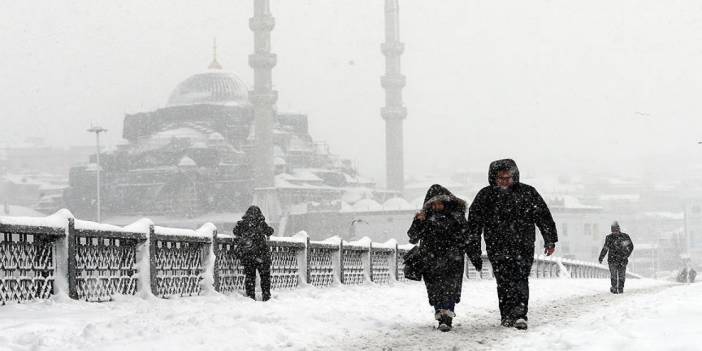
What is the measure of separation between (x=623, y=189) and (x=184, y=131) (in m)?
104

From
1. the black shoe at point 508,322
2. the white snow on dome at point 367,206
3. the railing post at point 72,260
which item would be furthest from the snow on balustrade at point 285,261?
the white snow on dome at point 367,206

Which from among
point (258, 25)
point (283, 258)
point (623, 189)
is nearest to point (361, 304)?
point (283, 258)

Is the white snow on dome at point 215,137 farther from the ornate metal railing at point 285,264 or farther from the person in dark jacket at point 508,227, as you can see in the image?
the person in dark jacket at point 508,227

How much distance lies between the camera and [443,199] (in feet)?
25.5

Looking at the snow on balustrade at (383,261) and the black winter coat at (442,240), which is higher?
the black winter coat at (442,240)

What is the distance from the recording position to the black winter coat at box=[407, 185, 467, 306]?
7.71 metres

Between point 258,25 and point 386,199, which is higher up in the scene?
point 258,25

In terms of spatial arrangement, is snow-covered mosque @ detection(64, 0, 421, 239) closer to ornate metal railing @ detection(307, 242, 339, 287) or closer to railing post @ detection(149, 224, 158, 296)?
ornate metal railing @ detection(307, 242, 339, 287)

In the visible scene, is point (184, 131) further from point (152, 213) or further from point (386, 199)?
point (386, 199)

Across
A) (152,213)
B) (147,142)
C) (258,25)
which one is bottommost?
(152,213)

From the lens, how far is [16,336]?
6.13 meters

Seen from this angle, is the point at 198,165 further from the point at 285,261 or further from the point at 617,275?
the point at 285,261

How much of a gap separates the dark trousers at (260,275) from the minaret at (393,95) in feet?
287

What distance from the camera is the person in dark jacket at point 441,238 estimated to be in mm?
7703
